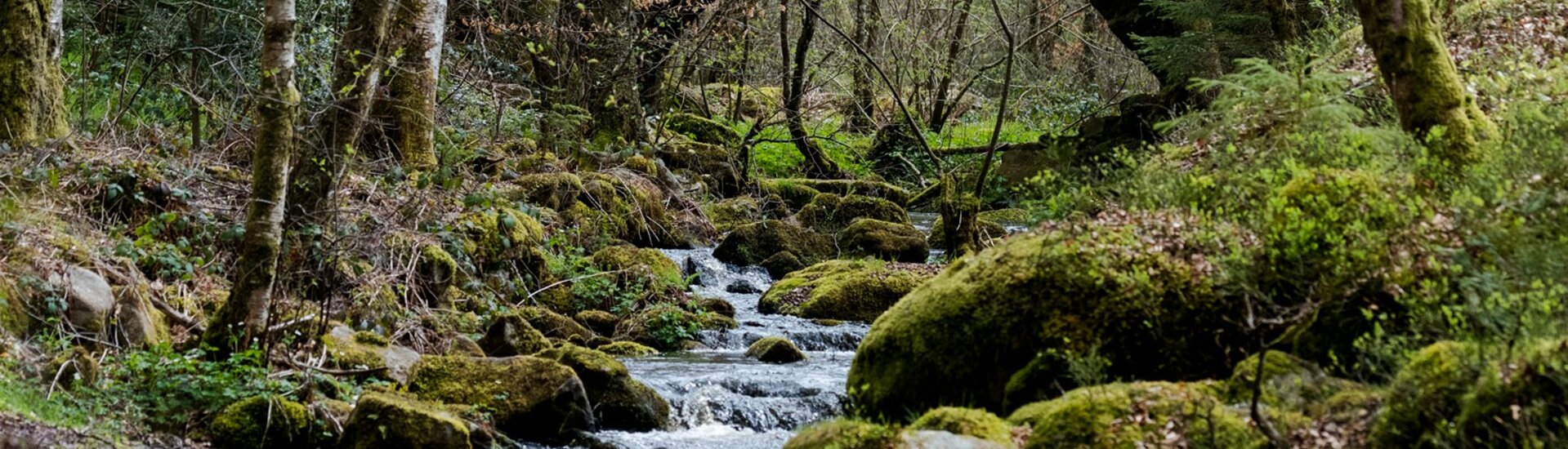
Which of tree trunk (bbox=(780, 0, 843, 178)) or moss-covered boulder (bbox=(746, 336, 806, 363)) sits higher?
tree trunk (bbox=(780, 0, 843, 178))

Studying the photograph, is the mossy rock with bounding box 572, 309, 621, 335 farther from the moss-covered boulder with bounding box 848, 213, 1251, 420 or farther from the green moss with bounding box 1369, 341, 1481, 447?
the green moss with bounding box 1369, 341, 1481, 447

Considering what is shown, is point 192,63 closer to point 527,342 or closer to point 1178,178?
point 527,342

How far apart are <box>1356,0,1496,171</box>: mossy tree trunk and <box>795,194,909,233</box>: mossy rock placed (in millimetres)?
9842

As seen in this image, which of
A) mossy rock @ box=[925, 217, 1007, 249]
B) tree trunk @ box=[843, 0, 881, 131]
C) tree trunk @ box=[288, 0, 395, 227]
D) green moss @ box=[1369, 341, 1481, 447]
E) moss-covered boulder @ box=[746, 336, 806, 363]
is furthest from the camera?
tree trunk @ box=[843, 0, 881, 131]

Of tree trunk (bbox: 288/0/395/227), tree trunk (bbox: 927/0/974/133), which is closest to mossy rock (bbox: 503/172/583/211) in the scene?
tree trunk (bbox: 288/0/395/227)

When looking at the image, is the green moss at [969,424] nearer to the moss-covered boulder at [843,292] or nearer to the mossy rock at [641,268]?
the moss-covered boulder at [843,292]

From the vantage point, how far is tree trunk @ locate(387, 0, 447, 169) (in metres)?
11.3

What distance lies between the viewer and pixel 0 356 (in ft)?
21.7

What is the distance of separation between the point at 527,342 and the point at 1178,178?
15.5 feet

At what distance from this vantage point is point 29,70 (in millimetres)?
9000

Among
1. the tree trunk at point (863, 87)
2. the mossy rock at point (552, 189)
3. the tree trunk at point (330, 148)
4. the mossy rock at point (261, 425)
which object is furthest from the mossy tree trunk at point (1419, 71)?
the tree trunk at point (863, 87)

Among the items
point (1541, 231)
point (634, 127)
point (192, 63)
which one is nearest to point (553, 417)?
point (1541, 231)

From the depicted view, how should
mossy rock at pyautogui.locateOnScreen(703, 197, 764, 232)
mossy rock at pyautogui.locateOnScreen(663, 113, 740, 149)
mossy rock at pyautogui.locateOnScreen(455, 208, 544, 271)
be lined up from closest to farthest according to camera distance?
1. mossy rock at pyautogui.locateOnScreen(455, 208, 544, 271)
2. mossy rock at pyautogui.locateOnScreen(703, 197, 764, 232)
3. mossy rock at pyautogui.locateOnScreen(663, 113, 740, 149)

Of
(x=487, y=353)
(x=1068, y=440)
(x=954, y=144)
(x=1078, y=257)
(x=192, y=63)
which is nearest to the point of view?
(x=1068, y=440)
